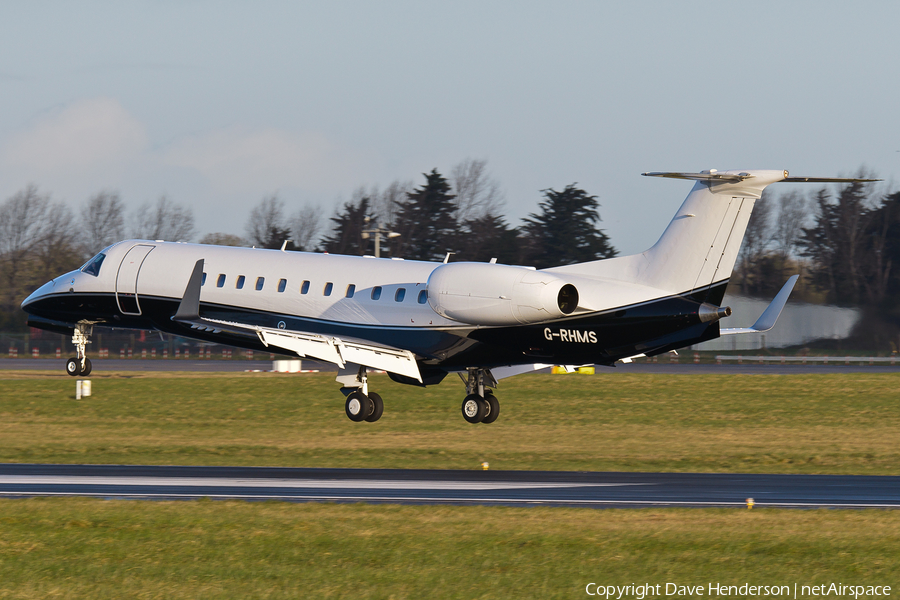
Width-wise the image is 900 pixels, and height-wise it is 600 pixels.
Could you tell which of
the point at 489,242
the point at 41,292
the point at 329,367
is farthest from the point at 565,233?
the point at 41,292

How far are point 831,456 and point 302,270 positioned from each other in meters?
15.2

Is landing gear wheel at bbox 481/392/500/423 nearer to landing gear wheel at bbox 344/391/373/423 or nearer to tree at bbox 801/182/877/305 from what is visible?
landing gear wheel at bbox 344/391/373/423

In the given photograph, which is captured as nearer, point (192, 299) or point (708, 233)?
point (708, 233)

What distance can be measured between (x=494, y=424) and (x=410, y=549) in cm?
2514

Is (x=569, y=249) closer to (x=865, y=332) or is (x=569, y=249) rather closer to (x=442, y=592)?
(x=865, y=332)

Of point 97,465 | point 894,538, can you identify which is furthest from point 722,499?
point 97,465

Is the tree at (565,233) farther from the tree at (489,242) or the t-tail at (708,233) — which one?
the t-tail at (708,233)

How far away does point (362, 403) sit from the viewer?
95.9 ft

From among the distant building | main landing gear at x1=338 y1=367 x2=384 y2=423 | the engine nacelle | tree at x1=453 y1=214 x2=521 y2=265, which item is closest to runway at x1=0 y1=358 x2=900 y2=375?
the distant building

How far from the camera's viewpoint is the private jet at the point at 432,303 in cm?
2478

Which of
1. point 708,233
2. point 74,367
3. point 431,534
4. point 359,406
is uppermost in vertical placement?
point 708,233

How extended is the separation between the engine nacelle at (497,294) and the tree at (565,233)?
194ft

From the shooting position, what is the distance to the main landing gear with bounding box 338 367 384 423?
96.0 ft

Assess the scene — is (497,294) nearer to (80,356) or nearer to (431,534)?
(431,534)
